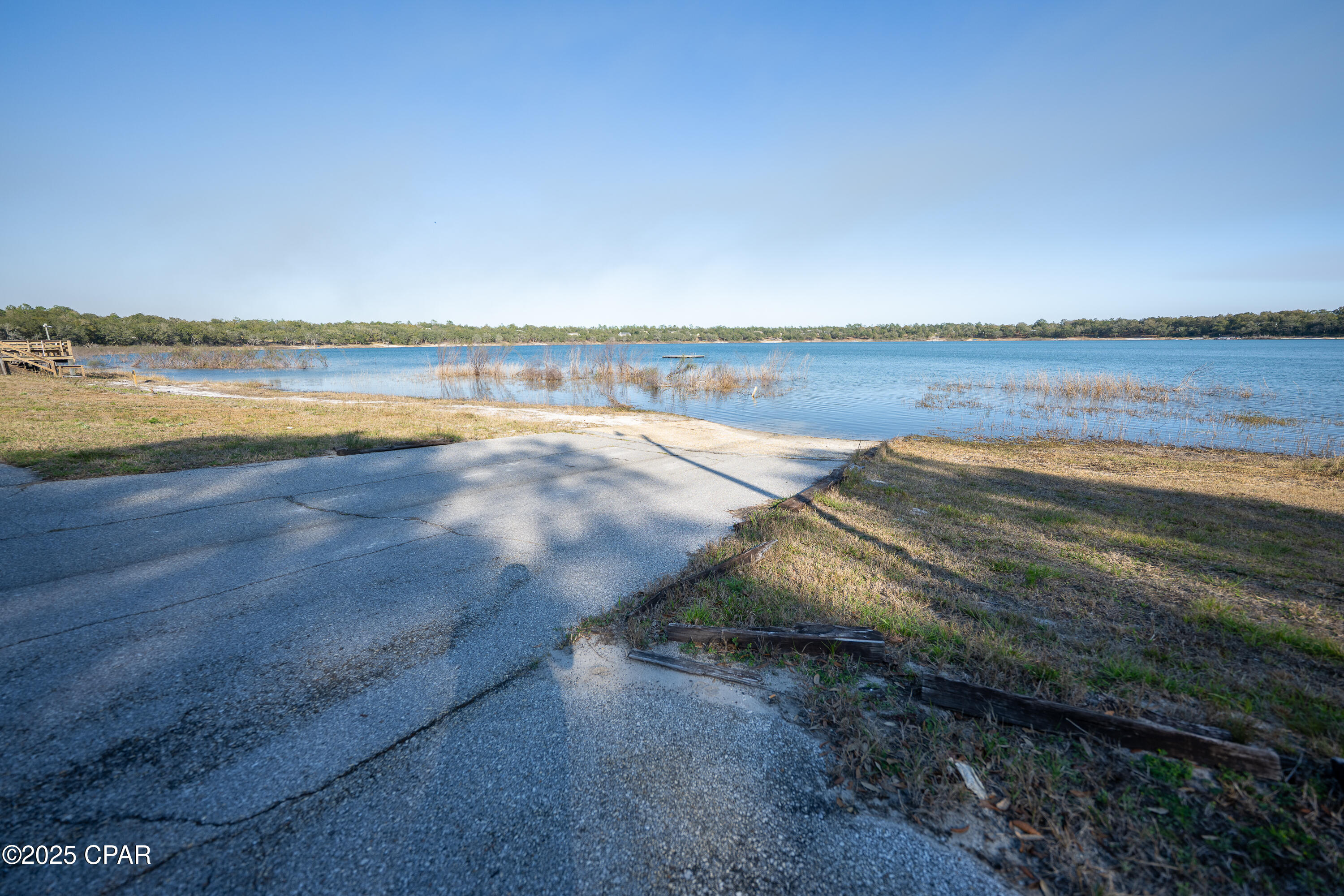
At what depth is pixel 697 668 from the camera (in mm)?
3264

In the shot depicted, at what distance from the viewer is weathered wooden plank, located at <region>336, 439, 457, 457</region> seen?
9.67 m

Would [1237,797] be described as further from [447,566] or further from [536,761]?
[447,566]

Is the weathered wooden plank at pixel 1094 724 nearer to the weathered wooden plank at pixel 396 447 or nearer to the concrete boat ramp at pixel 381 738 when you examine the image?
the concrete boat ramp at pixel 381 738

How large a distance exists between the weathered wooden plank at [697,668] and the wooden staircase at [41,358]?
41132 mm

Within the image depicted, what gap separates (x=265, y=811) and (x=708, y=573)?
313cm

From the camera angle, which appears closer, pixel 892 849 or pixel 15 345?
pixel 892 849

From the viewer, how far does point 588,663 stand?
131 inches

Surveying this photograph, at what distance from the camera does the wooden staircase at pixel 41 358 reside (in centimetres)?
2934

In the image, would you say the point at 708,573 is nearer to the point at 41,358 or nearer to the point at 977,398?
the point at 977,398

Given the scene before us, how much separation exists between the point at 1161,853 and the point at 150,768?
163 inches

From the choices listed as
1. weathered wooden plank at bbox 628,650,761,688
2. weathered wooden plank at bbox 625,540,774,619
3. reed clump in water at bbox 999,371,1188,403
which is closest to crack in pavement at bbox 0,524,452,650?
weathered wooden plank at bbox 625,540,774,619

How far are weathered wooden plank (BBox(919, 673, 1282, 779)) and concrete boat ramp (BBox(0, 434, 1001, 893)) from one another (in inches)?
33.9

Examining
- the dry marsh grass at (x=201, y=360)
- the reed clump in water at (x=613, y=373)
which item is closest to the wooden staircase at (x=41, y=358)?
the dry marsh grass at (x=201, y=360)

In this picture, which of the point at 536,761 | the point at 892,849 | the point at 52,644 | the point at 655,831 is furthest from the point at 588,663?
the point at 52,644
